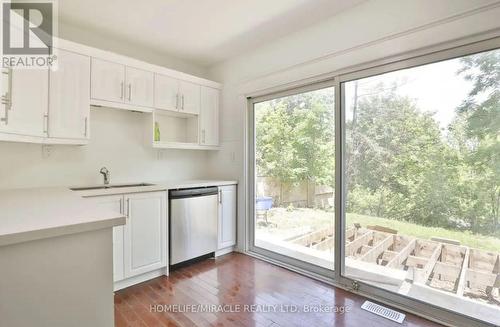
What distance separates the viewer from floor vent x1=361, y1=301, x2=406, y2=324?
1.98 m

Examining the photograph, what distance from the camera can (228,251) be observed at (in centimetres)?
342

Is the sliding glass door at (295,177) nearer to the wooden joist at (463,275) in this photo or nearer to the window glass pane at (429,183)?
the window glass pane at (429,183)

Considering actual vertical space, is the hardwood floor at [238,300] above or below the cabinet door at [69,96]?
below

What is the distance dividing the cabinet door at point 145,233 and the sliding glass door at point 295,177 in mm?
1164

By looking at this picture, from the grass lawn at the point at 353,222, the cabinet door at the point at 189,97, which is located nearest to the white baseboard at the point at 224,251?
the grass lawn at the point at 353,222

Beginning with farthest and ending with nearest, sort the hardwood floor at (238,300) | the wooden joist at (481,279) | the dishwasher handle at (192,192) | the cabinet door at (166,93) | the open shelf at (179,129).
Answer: the open shelf at (179,129)
the cabinet door at (166,93)
the dishwasher handle at (192,192)
the hardwood floor at (238,300)
the wooden joist at (481,279)

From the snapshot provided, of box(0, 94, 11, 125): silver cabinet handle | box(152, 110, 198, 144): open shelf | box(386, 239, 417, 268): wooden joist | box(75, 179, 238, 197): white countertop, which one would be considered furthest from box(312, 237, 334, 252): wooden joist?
box(0, 94, 11, 125): silver cabinet handle

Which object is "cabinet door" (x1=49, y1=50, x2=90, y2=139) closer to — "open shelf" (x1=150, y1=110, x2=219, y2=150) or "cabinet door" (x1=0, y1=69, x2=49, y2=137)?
"cabinet door" (x1=0, y1=69, x2=49, y2=137)

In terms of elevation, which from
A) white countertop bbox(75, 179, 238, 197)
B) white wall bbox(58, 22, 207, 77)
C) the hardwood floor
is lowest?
the hardwood floor

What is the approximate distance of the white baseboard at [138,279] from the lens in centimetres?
244

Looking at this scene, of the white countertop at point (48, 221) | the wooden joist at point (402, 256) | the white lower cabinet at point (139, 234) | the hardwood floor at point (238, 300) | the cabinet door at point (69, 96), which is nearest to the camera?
the white countertop at point (48, 221)

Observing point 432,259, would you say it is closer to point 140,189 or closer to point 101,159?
point 140,189

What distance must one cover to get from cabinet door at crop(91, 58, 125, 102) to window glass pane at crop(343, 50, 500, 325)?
2235 mm

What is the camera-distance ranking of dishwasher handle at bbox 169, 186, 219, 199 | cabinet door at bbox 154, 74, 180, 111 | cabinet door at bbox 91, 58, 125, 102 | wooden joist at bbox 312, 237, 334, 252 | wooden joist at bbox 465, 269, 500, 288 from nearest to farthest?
wooden joist at bbox 465, 269, 500, 288, cabinet door at bbox 91, 58, 125, 102, wooden joist at bbox 312, 237, 334, 252, dishwasher handle at bbox 169, 186, 219, 199, cabinet door at bbox 154, 74, 180, 111
